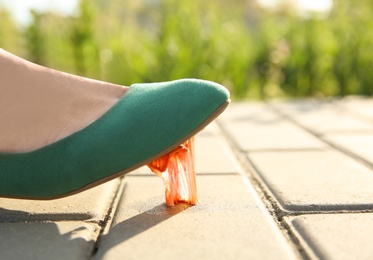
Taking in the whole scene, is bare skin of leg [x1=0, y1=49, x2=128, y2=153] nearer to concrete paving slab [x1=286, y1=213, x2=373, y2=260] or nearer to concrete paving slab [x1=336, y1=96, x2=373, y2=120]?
concrete paving slab [x1=286, y1=213, x2=373, y2=260]

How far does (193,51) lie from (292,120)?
131 centimetres

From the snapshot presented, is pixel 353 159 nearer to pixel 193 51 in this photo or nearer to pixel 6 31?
pixel 193 51

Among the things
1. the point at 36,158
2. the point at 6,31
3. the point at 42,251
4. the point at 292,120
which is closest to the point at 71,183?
the point at 36,158

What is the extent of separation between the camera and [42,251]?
1101 millimetres

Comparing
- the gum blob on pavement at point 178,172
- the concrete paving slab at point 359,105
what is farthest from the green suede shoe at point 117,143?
the concrete paving slab at point 359,105

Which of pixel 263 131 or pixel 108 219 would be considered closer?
pixel 108 219

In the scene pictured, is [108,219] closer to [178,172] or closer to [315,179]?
[178,172]

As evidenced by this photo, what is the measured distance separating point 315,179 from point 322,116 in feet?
4.82

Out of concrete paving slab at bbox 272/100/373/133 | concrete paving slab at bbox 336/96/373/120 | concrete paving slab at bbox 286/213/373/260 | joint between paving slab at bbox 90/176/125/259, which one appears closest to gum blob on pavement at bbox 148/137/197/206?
joint between paving slab at bbox 90/176/125/259

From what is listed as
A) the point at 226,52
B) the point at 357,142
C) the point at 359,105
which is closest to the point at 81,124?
the point at 357,142

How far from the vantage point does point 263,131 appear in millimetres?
2631

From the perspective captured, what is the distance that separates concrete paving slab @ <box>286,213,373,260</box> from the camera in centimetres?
108

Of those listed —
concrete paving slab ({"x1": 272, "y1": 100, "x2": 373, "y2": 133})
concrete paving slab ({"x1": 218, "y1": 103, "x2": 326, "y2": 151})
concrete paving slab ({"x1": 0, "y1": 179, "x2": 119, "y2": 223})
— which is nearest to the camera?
concrete paving slab ({"x1": 0, "y1": 179, "x2": 119, "y2": 223})

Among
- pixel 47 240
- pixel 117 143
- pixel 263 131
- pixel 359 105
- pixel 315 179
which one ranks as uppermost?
pixel 117 143
